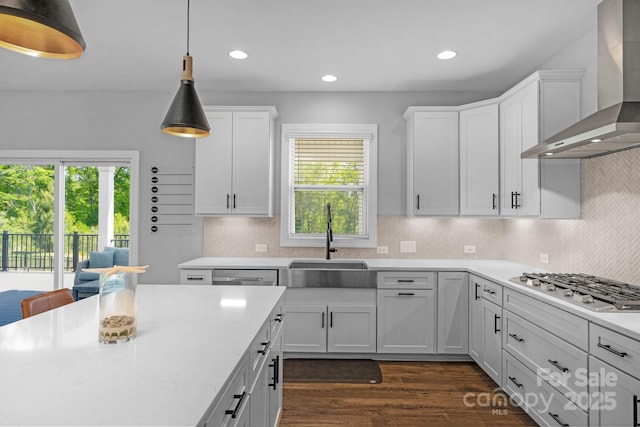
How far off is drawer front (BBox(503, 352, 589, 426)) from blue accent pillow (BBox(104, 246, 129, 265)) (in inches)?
155

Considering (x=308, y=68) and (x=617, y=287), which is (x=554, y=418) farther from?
(x=308, y=68)

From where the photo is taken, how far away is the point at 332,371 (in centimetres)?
339

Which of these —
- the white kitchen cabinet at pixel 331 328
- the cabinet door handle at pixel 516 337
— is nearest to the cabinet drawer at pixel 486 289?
the cabinet door handle at pixel 516 337

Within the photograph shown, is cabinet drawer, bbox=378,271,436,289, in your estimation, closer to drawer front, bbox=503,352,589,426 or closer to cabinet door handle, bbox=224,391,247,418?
drawer front, bbox=503,352,589,426

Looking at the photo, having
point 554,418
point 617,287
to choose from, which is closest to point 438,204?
point 617,287

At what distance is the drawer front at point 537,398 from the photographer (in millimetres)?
2116

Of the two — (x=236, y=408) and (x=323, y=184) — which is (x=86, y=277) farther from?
(x=236, y=408)

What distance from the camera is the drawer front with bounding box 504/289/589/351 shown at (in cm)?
201

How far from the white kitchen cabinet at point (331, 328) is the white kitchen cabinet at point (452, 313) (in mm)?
635

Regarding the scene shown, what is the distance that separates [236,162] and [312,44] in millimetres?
1424

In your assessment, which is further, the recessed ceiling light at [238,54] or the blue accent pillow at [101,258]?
the blue accent pillow at [101,258]

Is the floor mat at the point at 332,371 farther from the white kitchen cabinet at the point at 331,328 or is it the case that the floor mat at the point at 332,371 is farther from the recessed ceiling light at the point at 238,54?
the recessed ceiling light at the point at 238,54

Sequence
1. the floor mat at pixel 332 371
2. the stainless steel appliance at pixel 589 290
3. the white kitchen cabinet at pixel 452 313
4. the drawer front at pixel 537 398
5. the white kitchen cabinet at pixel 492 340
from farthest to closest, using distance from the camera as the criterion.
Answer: the white kitchen cabinet at pixel 452 313
the floor mat at pixel 332 371
the white kitchen cabinet at pixel 492 340
the drawer front at pixel 537 398
the stainless steel appliance at pixel 589 290

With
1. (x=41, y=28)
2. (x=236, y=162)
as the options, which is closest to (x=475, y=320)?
(x=236, y=162)
